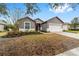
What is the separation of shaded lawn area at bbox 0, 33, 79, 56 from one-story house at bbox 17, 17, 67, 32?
0.27 m

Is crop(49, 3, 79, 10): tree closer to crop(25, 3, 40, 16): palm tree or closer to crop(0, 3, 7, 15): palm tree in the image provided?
crop(25, 3, 40, 16): palm tree

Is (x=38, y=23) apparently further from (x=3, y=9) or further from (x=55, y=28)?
(x=3, y=9)

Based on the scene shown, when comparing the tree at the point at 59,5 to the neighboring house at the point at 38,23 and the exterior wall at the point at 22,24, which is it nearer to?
the neighboring house at the point at 38,23

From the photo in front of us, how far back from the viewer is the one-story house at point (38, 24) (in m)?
5.73

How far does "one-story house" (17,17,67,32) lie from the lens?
573 cm

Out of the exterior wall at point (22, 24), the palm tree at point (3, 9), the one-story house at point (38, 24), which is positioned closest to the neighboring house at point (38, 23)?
the one-story house at point (38, 24)

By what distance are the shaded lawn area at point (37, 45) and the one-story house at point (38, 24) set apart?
272 millimetres

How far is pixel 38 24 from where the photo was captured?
5.81m

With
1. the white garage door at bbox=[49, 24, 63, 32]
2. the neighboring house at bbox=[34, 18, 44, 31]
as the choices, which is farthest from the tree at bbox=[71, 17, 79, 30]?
the neighboring house at bbox=[34, 18, 44, 31]

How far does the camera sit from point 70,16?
220 inches

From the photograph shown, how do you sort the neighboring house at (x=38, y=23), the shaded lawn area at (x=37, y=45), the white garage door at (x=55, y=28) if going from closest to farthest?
the shaded lawn area at (x=37, y=45), the neighboring house at (x=38, y=23), the white garage door at (x=55, y=28)

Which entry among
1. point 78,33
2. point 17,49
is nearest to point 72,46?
point 78,33

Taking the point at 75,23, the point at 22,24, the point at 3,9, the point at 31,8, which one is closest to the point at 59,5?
the point at 75,23

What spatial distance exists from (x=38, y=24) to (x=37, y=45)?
2.26ft
